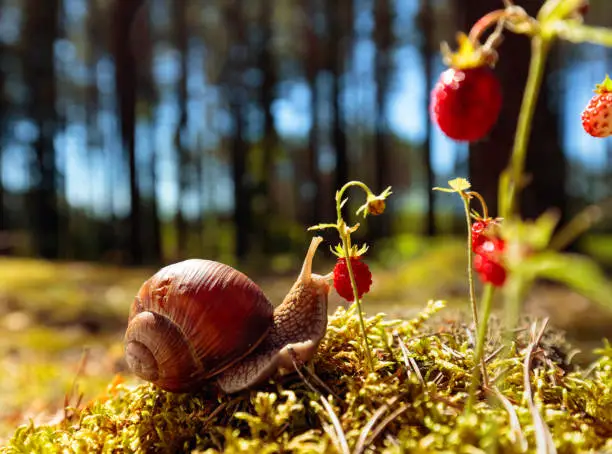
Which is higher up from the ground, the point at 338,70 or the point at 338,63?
the point at 338,63

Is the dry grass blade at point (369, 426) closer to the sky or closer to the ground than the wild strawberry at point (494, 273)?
closer to the ground

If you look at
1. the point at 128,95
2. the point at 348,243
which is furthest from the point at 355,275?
the point at 128,95

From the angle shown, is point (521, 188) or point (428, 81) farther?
point (428, 81)

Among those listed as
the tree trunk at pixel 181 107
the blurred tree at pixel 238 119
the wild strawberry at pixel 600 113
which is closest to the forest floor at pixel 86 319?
the wild strawberry at pixel 600 113

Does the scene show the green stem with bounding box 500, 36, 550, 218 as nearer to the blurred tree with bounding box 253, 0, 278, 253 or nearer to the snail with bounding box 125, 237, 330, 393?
the snail with bounding box 125, 237, 330, 393

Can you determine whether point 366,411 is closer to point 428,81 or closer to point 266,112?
point 428,81

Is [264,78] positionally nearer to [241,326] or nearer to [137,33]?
[137,33]

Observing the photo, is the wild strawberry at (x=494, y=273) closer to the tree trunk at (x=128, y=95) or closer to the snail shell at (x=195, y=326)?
the snail shell at (x=195, y=326)
